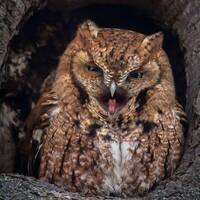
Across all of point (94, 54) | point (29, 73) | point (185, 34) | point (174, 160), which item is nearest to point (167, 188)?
point (174, 160)

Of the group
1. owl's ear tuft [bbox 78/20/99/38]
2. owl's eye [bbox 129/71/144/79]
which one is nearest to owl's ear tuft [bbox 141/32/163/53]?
owl's eye [bbox 129/71/144/79]

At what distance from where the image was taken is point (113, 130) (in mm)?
3363

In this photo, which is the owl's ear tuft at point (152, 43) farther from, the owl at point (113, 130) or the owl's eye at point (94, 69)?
the owl's eye at point (94, 69)

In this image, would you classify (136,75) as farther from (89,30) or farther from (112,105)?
(89,30)

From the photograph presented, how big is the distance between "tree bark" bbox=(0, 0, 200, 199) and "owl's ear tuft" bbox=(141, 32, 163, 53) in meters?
0.26

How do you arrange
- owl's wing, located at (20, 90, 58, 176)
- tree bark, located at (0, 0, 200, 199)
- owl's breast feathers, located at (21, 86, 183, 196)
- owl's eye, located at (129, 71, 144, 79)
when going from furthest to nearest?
1. owl's wing, located at (20, 90, 58, 176)
2. owl's breast feathers, located at (21, 86, 183, 196)
3. owl's eye, located at (129, 71, 144, 79)
4. tree bark, located at (0, 0, 200, 199)

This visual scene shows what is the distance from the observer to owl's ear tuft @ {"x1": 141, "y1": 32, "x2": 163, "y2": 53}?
11.0 feet

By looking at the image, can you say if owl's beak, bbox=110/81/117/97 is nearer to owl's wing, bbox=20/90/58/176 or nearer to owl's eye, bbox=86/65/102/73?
owl's eye, bbox=86/65/102/73

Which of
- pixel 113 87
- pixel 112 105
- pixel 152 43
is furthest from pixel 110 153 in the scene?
pixel 152 43

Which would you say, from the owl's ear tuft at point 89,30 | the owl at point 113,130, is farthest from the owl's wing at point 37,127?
the owl's ear tuft at point 89,30

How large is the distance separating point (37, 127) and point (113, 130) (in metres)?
0.41

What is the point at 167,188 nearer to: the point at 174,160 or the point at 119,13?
the point at 174,160

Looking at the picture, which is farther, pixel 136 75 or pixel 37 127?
pixel 37 127

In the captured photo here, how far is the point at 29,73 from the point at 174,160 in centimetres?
108
